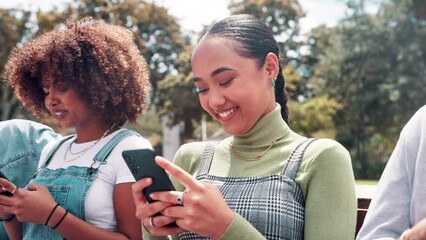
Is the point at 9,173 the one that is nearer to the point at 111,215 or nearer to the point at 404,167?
the point at 111,215

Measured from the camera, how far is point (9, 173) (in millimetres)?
2738

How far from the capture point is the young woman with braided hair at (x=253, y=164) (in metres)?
1.61

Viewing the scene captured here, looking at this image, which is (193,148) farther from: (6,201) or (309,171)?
(6,201)

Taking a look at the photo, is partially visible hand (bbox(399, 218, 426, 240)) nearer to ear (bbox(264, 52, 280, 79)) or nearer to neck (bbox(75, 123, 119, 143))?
ear (bbox(264, 52, 280, 79))

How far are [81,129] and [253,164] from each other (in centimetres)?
93

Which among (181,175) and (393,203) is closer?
(181,175)

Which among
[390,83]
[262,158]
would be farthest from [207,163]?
[390,83]

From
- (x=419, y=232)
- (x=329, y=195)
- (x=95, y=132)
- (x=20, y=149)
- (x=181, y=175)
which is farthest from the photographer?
(x=20, y=149)

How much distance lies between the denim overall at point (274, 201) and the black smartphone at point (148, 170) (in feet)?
1.19

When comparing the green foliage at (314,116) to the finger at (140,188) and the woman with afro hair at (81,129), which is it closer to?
→ the woman with afro hair at (81,129)

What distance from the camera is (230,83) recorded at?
1927mm

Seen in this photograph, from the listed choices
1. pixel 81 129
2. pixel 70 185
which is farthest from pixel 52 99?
pixel 70 185

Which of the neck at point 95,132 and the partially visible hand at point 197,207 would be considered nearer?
the partially visible hand at point 197,207

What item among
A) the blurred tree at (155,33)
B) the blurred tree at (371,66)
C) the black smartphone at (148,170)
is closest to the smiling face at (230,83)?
the black smartphone at (148,170)
